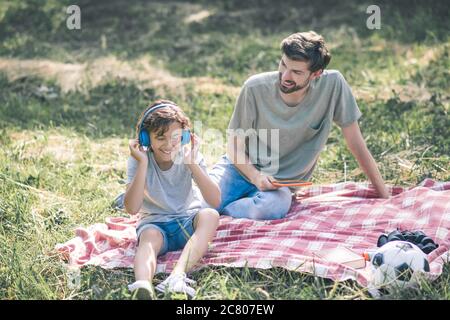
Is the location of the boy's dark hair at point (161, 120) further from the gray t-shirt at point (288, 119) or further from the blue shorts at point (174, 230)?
the gray t-shirt at point (288, 119)

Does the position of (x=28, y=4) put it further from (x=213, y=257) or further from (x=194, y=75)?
(x=213, y=257)

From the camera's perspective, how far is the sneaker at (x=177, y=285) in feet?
10.2

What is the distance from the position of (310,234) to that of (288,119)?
2.64 feet

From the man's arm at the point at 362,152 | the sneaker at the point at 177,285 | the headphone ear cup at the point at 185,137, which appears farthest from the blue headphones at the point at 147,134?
Result: the man's arm at the point at 362,152

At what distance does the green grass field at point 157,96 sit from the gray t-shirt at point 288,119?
2.04 feet

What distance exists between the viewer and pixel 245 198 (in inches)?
165

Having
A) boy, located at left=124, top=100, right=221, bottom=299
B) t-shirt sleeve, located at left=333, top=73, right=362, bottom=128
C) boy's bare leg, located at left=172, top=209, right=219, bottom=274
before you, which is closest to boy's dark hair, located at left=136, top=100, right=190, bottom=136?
boy, located at left=124, top=100, right=221, bottom=299

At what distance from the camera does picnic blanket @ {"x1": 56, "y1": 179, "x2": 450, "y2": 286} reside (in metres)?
3.39

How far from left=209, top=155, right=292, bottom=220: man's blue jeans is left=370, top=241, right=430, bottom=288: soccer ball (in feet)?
3.17

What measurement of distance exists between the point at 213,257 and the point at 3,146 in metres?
2.58

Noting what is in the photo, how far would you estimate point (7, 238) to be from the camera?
386 centimetres

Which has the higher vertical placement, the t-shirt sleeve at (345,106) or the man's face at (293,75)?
the man's face at (293,75)

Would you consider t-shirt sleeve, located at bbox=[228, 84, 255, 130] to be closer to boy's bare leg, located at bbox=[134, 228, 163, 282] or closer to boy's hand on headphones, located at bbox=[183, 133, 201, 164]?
boy's hand on headphones, located at bbox=[183, 133, 201, 164]

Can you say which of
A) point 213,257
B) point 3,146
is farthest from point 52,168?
point 213,257
